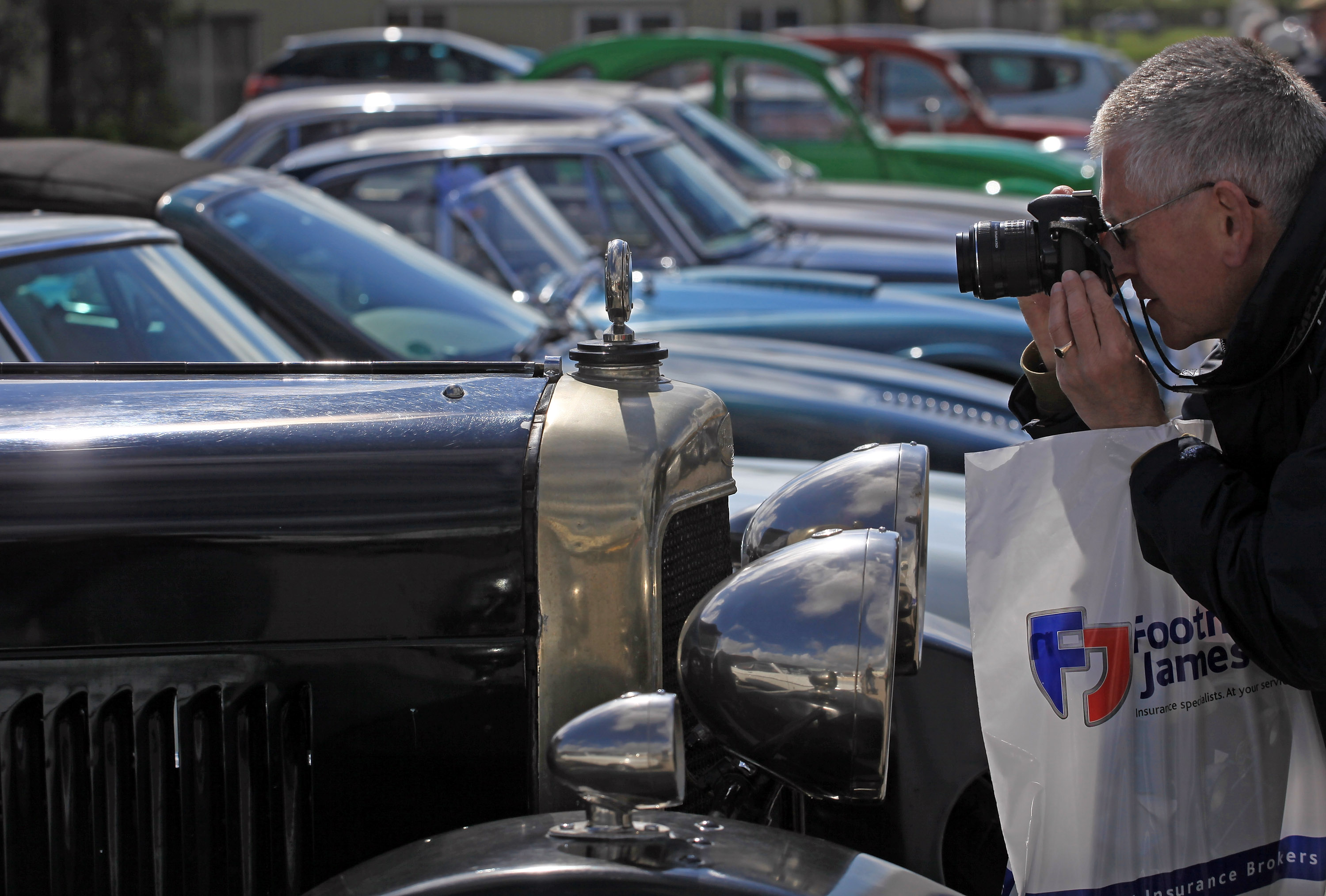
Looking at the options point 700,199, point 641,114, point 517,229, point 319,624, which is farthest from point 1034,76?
point 319,624

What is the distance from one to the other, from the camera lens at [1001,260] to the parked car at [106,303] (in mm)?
1847

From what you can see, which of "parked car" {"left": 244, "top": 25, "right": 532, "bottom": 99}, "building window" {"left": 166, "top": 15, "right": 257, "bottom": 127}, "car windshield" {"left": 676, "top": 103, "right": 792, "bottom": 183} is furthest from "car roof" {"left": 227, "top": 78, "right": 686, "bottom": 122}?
"building window" {"left": 166, "top": 15, "right": 257, "bottom": 127}

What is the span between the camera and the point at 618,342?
1958 millimetres

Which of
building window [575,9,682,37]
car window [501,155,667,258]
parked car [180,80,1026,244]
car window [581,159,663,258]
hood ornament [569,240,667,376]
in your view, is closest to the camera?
hood ornament [569,240,667,376]

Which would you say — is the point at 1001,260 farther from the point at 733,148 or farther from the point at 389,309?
the point at 733,148

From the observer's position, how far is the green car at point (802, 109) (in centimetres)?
1065

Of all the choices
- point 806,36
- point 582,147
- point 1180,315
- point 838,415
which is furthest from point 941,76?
point 1180,315

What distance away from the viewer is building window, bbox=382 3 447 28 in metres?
23.3

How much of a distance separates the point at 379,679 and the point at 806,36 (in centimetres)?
1281

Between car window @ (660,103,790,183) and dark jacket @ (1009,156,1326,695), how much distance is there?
7.28 m

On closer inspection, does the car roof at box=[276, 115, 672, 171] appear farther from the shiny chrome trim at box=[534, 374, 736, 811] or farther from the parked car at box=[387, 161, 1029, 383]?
the shiny chrome trim at box=[534, 374, 736, 811]

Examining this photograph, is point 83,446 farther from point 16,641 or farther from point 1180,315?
point 1180,315

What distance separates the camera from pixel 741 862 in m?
1.53

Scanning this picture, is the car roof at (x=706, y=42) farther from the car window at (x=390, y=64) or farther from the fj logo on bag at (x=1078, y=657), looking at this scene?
the fj logo on bag at (x=1078, y=657)
